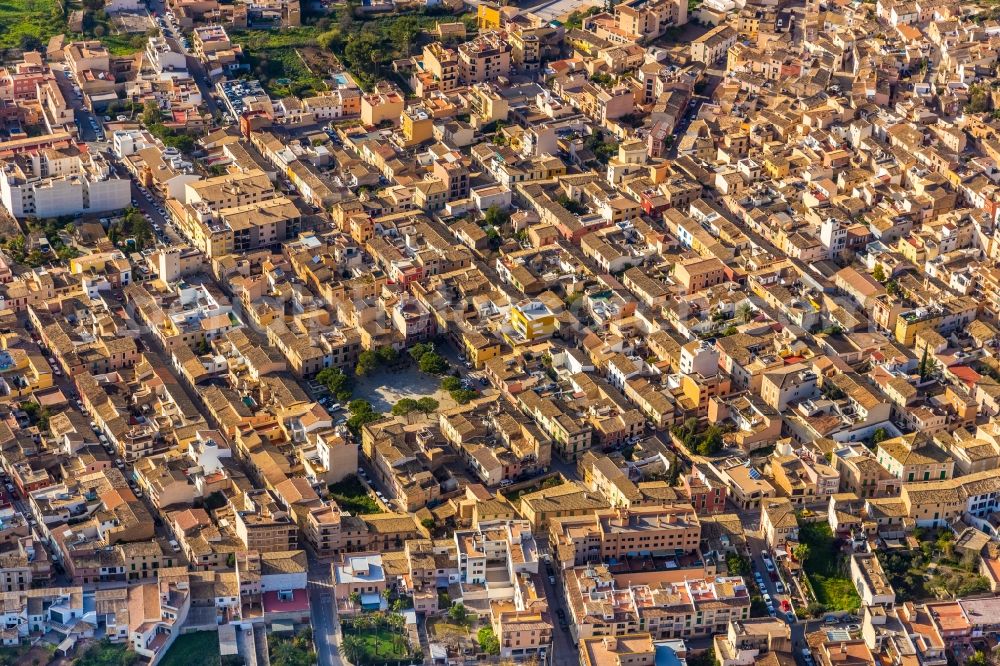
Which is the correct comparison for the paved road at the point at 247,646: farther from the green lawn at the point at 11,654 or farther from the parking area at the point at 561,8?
the parking area at the point at 561,8

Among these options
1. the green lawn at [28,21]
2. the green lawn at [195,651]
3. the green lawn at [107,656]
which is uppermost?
the green lawn at [28,21]

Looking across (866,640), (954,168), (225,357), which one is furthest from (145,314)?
(954,168)

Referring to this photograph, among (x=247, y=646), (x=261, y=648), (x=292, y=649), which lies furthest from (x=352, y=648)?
(x=247, y=646)

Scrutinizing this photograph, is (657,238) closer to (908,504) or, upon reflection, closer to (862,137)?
(862,137)

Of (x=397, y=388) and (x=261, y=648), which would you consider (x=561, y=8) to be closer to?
(x=397, y=388)

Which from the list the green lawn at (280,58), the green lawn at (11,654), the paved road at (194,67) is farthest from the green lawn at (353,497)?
the green lawn at (280,58)

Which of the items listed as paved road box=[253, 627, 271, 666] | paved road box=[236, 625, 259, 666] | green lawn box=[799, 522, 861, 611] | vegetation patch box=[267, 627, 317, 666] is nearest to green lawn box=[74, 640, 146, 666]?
paved road box=[236, 625, 259, 666]
